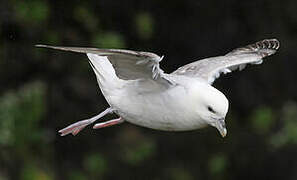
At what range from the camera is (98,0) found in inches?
231

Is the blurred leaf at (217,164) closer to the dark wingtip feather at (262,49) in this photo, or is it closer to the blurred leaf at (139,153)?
the blurred leaf at (139,153)

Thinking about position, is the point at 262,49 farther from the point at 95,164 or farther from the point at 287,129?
the point at 95,164

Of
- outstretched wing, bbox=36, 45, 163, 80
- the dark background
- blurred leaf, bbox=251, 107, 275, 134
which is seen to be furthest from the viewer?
blurred leaf, bbox=251, 107, 275, 134

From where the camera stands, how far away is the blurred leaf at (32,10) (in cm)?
551

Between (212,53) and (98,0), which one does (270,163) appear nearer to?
(212,53)

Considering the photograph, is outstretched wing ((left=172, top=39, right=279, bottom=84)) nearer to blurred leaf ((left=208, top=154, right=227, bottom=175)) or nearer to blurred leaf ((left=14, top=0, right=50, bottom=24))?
blurred leaf ((left=14, top=0, right=50, bottom=24))

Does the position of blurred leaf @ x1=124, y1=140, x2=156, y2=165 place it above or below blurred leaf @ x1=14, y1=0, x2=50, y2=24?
below

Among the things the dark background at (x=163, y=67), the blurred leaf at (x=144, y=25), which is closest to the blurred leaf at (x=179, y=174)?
the dark background at (x=163, y=67)

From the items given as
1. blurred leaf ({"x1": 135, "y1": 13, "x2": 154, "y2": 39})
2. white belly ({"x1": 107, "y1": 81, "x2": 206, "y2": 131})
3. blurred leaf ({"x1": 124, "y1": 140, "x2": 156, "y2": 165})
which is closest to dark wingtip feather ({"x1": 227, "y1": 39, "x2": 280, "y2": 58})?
white belly ({"x1": 107, "y1": 81, "x2": 206, "y2": 131})

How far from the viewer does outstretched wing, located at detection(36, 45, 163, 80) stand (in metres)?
2.75

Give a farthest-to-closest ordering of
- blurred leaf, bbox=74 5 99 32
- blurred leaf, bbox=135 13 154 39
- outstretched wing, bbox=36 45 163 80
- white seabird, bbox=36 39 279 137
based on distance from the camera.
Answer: blurred leaf, bbox=135 13 154 39, blurred leaf, bbox=74 5 99 32, white seabird, bbox=36 39 279 137, outstretched wing, bbox=36 45 163 80

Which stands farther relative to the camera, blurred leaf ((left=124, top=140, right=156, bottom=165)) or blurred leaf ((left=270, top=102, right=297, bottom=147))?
blurred leaf ((left=124, top=140, right=156, bottom=165))

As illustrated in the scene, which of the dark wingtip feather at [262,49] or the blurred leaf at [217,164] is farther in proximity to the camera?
the blurred leaf at [217,164]

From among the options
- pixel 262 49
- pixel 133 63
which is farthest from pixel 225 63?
pixel 133 63
